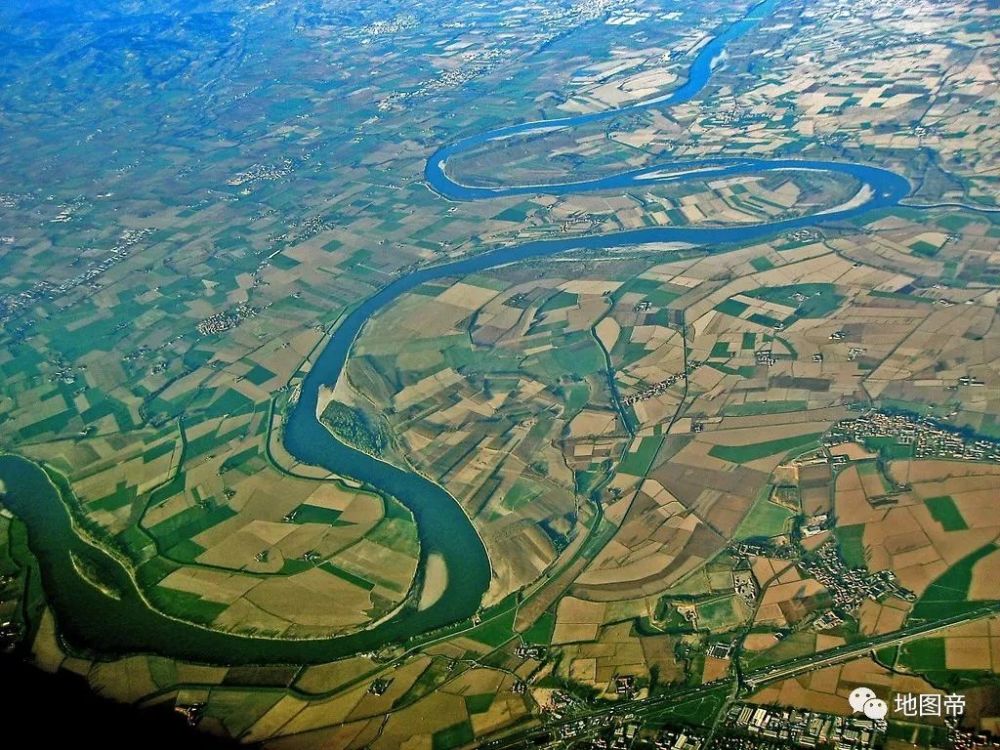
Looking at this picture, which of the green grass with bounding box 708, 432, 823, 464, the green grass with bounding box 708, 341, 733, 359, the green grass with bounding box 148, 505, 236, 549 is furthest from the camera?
the green grass with bounding box 708, 341, 733, 359

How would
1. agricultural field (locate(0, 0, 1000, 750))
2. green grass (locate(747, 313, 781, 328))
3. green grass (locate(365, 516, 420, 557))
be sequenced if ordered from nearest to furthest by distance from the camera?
agricultural field (locate(0, 0, 1000, 750)), green grass (locate(365, 516, 420, 557)), green grass (locate(747, 313, 781, 328))

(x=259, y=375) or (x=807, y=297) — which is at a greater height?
(x=259, y=375)

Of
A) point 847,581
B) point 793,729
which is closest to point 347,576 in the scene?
point 793,729

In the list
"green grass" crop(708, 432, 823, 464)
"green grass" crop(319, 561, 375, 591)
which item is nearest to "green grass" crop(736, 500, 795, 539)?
"green grass" crop(708, 432, 823, 464)

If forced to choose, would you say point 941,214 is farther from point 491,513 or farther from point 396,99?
point 396,99

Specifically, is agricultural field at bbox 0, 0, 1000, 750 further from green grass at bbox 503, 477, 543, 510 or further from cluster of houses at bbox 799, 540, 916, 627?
green grass at bbox 503, 477, 543, 510

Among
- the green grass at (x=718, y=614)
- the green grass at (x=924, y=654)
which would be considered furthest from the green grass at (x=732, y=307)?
the green grass at (x=924, y=654)

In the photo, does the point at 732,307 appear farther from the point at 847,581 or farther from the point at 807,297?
the point at 847,581
